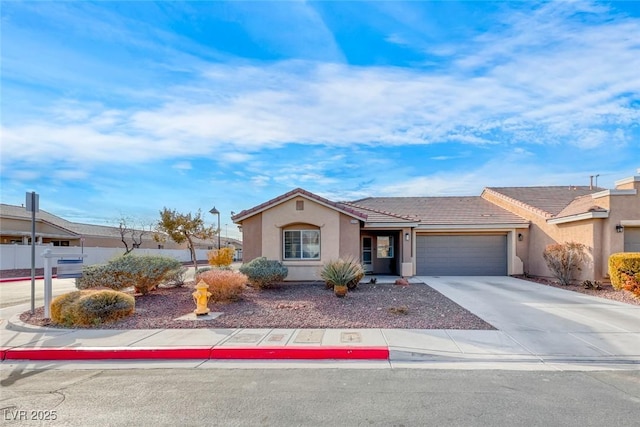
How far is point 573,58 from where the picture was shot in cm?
1170

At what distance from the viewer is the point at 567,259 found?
1551 cm

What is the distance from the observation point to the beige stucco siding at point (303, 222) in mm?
15758

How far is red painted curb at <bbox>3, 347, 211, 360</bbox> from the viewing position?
6.57m

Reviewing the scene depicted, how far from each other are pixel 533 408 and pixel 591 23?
11.2 m

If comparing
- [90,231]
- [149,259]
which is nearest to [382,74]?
[149,259]

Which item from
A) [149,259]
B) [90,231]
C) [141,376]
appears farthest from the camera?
[90,231]

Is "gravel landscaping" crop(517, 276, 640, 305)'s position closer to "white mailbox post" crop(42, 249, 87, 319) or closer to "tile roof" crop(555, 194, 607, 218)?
"tile roof" crop(555, 194, 607, 218)

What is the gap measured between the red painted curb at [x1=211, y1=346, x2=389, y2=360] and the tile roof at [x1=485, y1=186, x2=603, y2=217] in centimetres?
1491

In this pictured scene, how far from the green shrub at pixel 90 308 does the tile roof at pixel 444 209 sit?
40.3 ft

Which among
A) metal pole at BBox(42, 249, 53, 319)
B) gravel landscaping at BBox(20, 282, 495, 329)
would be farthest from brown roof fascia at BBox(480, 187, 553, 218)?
metal pole at BBox(42, 249, 53, 319)

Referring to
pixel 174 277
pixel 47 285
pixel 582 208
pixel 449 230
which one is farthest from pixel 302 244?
pixel 582 208

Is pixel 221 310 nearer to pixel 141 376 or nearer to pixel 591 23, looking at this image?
pixel 141 376

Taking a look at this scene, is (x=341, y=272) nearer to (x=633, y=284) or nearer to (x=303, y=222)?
(x=303, y=222)

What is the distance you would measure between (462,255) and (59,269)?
57.2ft
